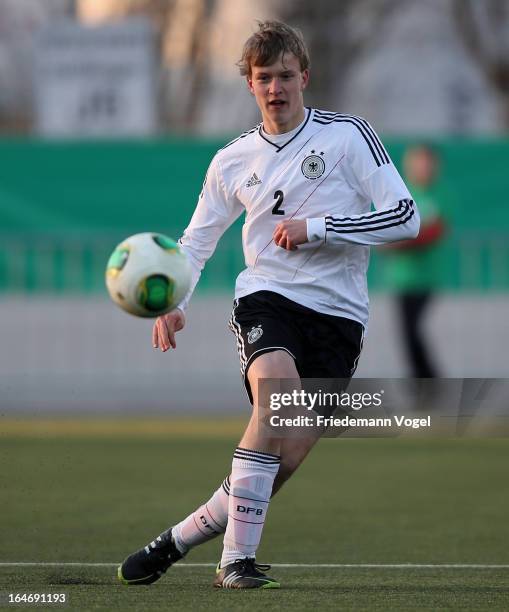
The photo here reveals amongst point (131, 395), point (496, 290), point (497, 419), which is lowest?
point (131, 395)

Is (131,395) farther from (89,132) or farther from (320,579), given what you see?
(320,579)

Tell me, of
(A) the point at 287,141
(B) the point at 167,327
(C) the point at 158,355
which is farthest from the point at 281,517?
(C) the point at 158,355

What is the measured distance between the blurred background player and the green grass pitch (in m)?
0.88

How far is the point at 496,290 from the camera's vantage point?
15.8 m

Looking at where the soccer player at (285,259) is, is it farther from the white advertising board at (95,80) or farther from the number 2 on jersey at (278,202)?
the white advertising board at (95,80)

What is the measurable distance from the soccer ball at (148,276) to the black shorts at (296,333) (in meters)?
0.41

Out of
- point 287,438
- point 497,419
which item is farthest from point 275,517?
point 287,438

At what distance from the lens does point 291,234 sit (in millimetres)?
6281

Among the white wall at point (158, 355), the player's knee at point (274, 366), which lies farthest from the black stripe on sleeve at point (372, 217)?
the white wall at point (158, 355)

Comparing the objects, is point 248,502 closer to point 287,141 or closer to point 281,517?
point 287,141

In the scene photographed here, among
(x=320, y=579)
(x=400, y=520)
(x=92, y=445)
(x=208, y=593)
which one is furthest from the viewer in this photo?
(x=92, y=445)

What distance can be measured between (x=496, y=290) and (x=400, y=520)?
23.5ft

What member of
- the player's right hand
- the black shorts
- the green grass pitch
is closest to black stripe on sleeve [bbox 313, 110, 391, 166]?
the black shorts

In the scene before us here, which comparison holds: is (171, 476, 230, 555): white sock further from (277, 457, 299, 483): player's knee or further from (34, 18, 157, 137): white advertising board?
(34, 18, 157, 137): white advertising board
